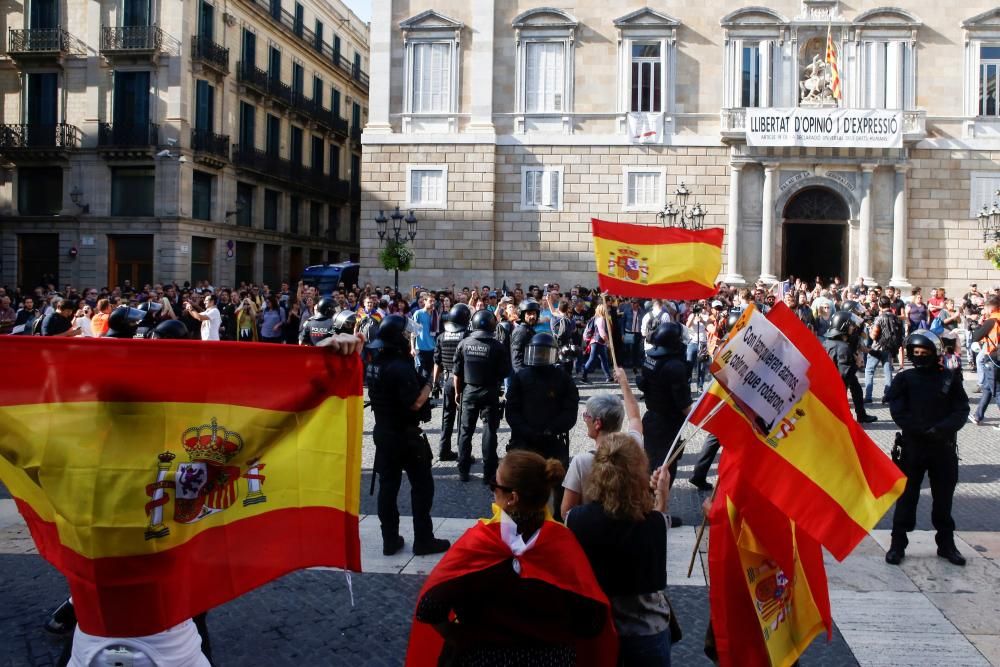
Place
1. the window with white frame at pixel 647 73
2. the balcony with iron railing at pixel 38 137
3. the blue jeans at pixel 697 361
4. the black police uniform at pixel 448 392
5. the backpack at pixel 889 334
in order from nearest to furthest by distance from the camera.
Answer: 1. the black police uniform at pixel 448 392
2. the backpack at pixel 889 334
3. the blue jeans at pixel 697 361
4. the window with white frame at pixel 647 73
5. the balcony with iron railing at pixel 38 137

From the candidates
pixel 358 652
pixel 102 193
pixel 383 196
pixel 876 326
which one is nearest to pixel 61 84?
pixel 102 193

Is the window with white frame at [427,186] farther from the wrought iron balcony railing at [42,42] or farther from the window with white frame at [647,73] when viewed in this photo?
the wrought iron balcony railing at [42,42]

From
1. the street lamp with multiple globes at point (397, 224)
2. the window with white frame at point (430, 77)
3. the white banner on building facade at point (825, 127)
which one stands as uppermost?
the window with white frame at point (430, 77)

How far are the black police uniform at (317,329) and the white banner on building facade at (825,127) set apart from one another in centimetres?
1750

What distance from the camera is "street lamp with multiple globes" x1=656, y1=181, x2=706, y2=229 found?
24297mm

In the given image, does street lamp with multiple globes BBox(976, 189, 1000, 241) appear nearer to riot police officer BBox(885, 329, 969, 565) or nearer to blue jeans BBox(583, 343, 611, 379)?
blue jeans BBox(583, 343, 611, 379)

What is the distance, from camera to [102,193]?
31.5 meters

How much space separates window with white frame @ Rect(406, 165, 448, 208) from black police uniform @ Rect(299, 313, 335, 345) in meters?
15.8

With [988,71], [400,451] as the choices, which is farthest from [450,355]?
[988,71]

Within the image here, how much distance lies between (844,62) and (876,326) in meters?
14.9

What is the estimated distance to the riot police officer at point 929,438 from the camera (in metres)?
6.36

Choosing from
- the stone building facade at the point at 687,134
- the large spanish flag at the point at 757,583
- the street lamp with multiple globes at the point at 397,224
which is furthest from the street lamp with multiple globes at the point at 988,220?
the large spanish flag at the point at 757,583

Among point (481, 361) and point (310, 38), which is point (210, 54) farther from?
point (481, 361)

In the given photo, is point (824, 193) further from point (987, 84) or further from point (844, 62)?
point (987, 84)
